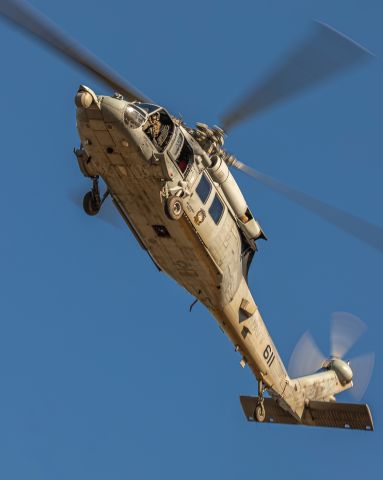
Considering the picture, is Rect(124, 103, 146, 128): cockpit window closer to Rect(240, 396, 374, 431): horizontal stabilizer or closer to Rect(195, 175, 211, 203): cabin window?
Rect(195, 175, 211, 203): cabin window

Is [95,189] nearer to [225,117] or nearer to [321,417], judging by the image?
[225,117]

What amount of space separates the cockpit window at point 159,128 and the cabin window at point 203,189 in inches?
57.7

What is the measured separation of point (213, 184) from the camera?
20.9 meters

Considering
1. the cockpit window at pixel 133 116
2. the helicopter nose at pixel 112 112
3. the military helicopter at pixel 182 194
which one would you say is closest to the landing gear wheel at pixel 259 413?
the military helicopter at pixel 182 194

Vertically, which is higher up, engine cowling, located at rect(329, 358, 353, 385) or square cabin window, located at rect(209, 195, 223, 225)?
square cabin window, located at rect(209, 195, 223, 225)

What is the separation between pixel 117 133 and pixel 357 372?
A: 12.9 m

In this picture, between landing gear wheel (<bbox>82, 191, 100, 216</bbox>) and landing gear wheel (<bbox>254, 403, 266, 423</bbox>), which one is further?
landing gear wheel (<bbox>254, 403, 266, 423</bbox>)

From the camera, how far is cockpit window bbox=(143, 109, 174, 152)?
19.0 m

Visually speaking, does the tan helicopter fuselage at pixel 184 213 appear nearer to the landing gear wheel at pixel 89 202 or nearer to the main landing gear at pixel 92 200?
the main landing gear at pixel 92 200

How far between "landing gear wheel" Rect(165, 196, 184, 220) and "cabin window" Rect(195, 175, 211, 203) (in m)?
0.98

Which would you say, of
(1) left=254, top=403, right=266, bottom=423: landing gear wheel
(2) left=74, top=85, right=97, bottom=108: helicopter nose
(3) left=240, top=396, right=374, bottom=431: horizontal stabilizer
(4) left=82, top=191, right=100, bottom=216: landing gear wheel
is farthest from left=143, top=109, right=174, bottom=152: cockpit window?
(3) left=240, top=396, right=374, bottom=431: horizontal stabilizer

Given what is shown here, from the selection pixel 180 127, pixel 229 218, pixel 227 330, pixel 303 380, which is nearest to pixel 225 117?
pixel 180 127

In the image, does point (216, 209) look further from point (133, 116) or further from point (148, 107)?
point (133, 116)

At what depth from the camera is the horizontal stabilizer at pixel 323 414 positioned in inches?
997
